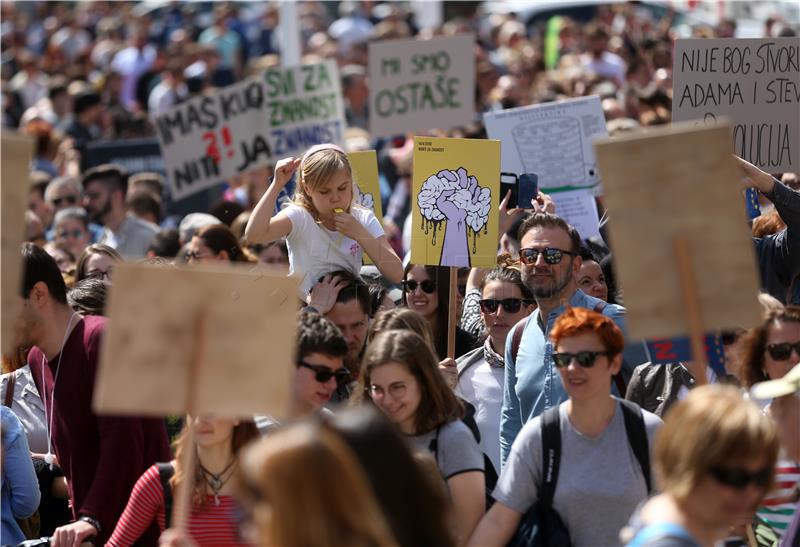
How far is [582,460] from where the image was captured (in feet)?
14.9

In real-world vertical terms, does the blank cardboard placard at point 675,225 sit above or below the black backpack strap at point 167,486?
above

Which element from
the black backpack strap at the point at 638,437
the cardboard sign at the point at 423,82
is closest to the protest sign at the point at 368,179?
the black backpack strap at the point at 638,437

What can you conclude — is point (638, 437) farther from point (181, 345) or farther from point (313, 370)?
point (181, 345)

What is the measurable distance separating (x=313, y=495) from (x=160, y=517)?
6.52 feet

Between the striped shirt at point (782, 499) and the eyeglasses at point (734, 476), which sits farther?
the striped shirt at point (782, 499)

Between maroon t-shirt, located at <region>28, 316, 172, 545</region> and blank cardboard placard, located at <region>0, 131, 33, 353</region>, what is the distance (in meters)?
1.26

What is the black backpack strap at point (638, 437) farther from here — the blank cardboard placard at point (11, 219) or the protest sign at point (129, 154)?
the protest sign at point (129, 154)

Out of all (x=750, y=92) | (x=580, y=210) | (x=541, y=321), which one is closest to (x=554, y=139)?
(x=580, y=210)

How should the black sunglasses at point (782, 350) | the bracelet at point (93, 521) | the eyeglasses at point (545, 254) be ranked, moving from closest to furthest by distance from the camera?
the black sunglasses at point (782, 350), the bracelet at point (93, 521), the eyeglasses at point (545, 254)

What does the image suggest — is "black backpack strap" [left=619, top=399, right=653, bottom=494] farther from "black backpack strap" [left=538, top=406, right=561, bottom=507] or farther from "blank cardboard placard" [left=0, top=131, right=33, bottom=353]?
"blank cardboard placard" [left=0, top=131, right=33, bottom=353]

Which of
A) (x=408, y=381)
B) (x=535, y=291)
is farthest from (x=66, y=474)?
(x=535, y=291)

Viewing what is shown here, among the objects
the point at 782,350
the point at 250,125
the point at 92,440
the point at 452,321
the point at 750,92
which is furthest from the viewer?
the point at 250,125

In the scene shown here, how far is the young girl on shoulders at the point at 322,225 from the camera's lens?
617 centimetres

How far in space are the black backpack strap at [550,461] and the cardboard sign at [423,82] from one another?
19.9 feet
